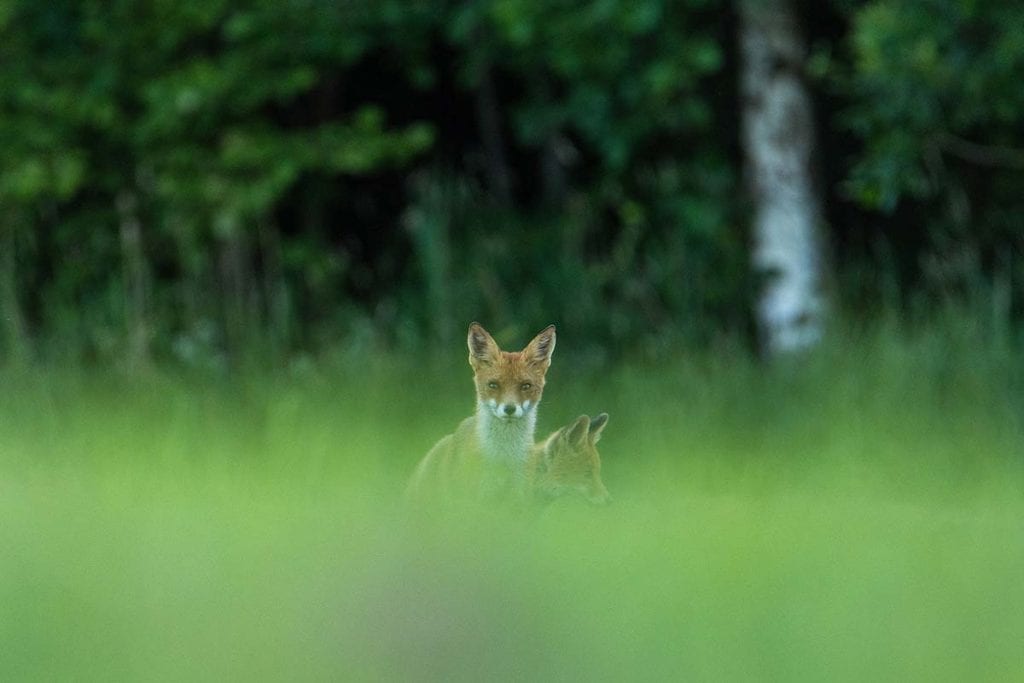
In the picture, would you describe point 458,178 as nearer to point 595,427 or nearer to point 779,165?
point 779,165

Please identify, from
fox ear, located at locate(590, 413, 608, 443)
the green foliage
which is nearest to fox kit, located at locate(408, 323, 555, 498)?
fox ear, located at locate(590, 413, 608, 443)

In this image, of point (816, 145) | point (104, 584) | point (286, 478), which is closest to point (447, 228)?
point (816, 145)

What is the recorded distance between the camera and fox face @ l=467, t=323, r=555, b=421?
11.1 ft

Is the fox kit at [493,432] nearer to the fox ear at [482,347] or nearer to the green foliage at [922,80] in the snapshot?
the fox ear at [482,347]

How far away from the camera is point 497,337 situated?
26.4 feet

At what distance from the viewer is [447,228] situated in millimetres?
10922

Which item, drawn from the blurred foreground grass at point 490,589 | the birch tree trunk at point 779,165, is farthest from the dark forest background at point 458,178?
the blurred foreground grass at point 490,589

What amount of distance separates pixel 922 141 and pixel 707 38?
4.53 ft

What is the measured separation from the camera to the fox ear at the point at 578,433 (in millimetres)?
3264

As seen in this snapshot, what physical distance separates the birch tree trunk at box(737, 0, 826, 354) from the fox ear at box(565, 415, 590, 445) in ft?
23.3

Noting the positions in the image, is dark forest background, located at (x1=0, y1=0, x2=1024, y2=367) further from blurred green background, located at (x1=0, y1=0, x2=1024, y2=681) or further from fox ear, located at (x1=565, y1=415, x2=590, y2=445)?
fox ear, located at (x1=565, y1=415, x2=590, y2=445)

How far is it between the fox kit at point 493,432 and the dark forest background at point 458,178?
17.8ft

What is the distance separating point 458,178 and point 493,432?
8.99m

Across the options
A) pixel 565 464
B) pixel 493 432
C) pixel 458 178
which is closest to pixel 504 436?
pixel 493 432
